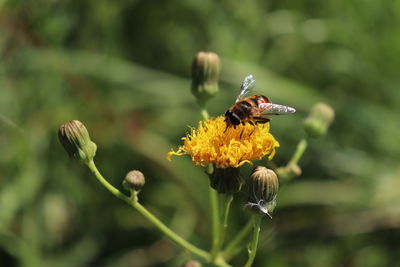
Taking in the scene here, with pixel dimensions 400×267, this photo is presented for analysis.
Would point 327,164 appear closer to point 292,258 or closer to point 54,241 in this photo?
point 292,258

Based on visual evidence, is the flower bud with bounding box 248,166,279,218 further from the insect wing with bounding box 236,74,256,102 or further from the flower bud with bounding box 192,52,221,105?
the flower bud with bounding box 192,52,221,105

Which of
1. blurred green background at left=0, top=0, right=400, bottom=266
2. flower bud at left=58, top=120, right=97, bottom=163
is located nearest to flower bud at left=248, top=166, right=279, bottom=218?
flower bud at left=58, top=120, right=97, bottom=163

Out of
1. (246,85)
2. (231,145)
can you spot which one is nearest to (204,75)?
(246,85)

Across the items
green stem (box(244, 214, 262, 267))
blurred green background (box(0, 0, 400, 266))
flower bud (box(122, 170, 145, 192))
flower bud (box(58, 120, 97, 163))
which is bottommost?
blurred green background (box(0, 0, 400, 266))

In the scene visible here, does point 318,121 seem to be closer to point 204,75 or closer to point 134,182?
point 204,75

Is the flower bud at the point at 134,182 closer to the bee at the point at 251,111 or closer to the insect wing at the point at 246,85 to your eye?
the bee at the point at 251,111

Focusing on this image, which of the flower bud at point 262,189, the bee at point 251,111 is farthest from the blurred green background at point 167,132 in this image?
the bee at point 251,111

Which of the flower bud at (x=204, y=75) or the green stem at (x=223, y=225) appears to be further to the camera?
the flower bud at (x=204, y=75)
